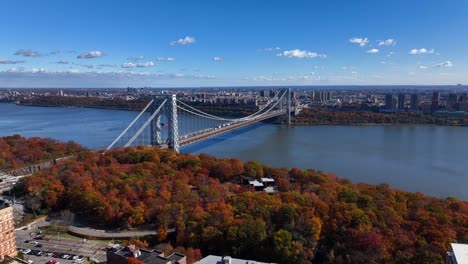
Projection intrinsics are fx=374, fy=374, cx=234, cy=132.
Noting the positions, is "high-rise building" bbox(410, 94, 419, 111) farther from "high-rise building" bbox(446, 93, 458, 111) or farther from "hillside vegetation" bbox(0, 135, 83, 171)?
"hillside vegetation" bbox(0, 135, 83, 171)

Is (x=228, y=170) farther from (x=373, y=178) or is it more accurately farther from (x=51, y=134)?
(x=51, y=134)

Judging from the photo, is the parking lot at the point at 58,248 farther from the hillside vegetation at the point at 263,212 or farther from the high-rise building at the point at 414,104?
the high-rise building at the point at 414,104

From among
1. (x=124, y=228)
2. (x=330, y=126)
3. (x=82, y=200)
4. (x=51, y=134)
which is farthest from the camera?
(x=330, y=126)

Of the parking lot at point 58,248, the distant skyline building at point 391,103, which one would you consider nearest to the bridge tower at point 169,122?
the parking lot at point 58,248

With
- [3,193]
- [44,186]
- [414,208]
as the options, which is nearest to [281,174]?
[414,208]

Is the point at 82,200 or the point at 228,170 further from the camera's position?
the point at 228,170

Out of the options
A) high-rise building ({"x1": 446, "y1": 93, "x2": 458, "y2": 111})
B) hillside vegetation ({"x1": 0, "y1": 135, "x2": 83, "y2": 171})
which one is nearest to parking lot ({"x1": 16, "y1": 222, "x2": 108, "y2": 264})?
hillside vegetation ({"x1": 0, "y1": 135, "x2": 83, "y2": 171})

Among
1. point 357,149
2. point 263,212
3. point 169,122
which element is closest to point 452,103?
point 357,149

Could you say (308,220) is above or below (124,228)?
above
